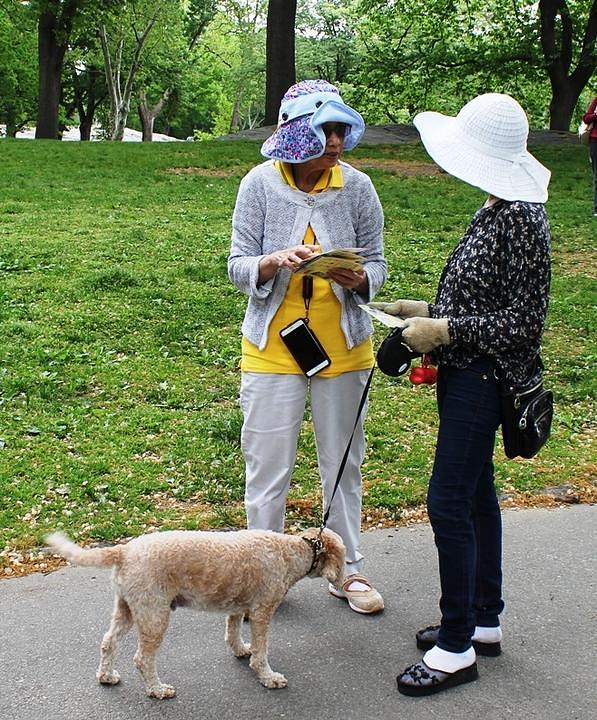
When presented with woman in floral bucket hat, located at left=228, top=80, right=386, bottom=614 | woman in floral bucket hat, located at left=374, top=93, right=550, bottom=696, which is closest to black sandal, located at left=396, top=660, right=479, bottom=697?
woman in floral bucket hat, located at left=374, top=93, right=550, bottom=696

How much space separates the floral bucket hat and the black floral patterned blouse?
2.41ft

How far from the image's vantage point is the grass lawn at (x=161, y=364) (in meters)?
5.35

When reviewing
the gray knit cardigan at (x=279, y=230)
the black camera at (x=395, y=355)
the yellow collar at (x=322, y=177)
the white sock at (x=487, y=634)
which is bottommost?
the white sock at (x=487, y=634)

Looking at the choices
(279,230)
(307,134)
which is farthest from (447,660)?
(307,134)

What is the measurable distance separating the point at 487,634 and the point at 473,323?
1408 mm

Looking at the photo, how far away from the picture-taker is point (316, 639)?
389 centimetres

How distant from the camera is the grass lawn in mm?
5348

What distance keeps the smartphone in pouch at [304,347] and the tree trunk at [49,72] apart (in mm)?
21816

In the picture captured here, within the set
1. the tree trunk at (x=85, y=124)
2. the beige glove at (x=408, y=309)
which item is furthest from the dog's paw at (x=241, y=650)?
the tree trunk at (x=85, y=124)

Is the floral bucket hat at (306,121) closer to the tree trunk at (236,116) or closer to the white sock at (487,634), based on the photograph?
the white sock at (487,634)

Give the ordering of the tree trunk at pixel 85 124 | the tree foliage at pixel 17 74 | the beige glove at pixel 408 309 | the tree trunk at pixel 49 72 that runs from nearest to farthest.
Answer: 1. the beige glove at pixel 408 309
2. the tree trunk at pixel 49 72
3. the tree foliage at pixel 17 74
4. the tree trunk at pixel 85 124

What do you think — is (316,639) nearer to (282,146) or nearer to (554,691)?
(554,691)

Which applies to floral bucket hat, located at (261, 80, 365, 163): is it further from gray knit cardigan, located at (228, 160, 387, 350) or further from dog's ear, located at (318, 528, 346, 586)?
dog's ear, located at (318, 528, 346, 586)

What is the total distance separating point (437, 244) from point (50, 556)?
817 centimetres
